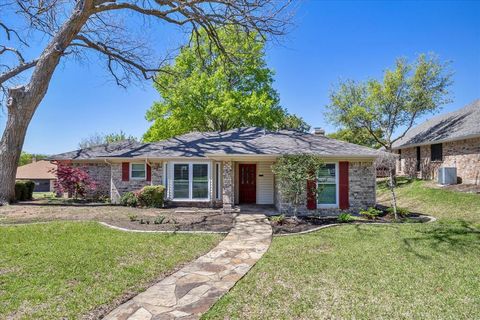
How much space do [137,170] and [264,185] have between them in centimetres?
694

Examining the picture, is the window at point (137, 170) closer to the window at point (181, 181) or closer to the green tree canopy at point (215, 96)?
the window at point (181, 181)

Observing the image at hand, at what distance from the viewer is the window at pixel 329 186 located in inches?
446

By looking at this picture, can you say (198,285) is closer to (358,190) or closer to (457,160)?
(358,190)

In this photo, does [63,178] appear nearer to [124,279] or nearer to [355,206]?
[124,279]

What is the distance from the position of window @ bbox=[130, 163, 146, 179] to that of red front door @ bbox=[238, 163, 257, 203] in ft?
17.3

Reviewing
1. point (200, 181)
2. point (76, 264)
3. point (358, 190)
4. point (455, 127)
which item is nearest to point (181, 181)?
point (200, 181)

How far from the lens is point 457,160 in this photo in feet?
55.0

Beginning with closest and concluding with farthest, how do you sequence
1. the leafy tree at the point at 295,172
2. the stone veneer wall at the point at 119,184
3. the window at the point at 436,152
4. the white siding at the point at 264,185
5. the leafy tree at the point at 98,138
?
the leafy tree at the point at 295,172 → the white siding at the point at 264,185 → the stone veneer wall at the point at 119,184 → the window at the point at 436,152 → the leafy tree at the point at 98,138

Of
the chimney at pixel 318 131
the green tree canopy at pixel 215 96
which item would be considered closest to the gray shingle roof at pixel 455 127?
the chimney at pixel 318 131

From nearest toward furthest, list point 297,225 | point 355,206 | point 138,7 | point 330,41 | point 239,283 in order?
point 239,283, point 297,225, point 355,206, point 138,7, point 330,41

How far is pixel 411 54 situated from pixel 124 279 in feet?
76.2

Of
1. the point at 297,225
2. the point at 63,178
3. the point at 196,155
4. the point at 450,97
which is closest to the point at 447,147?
the point at 450,97

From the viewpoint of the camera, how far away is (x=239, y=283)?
15.4 ft

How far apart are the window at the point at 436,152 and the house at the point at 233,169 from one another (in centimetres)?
1008
